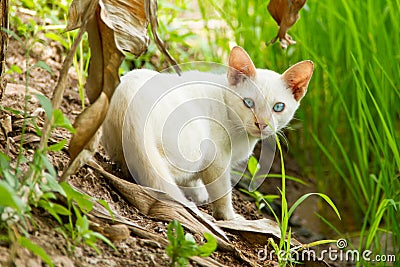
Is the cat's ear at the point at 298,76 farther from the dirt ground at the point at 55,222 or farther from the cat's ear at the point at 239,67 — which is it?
the dirt ground at the point at 55,222

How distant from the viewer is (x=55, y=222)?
1.16 meters

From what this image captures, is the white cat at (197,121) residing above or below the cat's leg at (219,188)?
above

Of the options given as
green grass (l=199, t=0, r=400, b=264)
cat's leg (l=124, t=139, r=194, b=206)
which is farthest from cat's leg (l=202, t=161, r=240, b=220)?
green grass (l=199, t=0, r=400, b=264)

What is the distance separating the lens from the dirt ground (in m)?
1.08

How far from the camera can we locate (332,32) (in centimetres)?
236

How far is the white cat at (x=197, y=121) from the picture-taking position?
1476 mm

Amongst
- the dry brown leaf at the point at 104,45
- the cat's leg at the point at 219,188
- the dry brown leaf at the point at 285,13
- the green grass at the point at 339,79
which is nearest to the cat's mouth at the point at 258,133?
the cat's leg at the point at 219,188

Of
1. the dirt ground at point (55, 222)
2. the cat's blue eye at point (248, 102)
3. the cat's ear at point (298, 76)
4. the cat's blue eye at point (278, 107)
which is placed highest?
the cat's ear at point (298, 76)

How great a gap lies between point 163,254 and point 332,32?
139cm

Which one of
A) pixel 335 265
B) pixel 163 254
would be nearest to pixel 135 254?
pixel 163 254

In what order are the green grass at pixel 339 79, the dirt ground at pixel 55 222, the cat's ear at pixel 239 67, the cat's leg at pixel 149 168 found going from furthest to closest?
1. the green grass at pixel 339 79
2. the cat's ear at pixel 239 67
3. the cat's leg at pixel 149 168
4. the dirt ground at pixel 55 222

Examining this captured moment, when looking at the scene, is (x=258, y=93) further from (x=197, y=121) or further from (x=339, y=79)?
(x=339, y=79)

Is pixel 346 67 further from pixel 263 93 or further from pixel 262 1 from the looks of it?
pixel 263 93

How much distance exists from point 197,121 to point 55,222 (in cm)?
50
